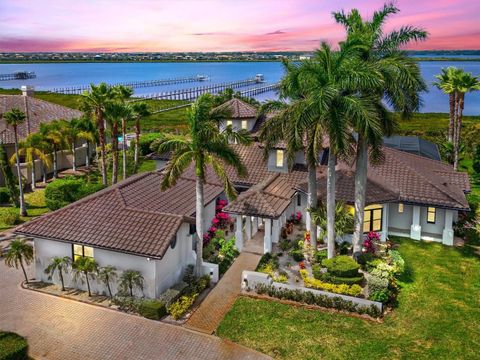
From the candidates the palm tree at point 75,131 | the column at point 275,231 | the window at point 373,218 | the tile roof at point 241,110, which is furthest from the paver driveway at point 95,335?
the tile roof at point 241,110

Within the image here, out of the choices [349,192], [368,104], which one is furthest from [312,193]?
[368,104]

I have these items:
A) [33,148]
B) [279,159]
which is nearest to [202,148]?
[279,159]

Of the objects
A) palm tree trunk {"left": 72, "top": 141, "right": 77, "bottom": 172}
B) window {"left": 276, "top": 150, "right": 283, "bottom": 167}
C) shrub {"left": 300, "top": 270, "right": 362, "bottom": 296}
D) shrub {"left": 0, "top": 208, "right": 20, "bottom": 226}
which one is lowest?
shrub {"left": 300, "top": 270, "right": 362, "bottom": 296}

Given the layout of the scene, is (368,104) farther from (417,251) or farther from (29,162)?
(29,162)

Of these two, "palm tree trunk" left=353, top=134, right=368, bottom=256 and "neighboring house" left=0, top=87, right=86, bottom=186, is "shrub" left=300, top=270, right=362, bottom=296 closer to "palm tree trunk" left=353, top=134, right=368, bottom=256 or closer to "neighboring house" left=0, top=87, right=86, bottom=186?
"palm tree trunk" left=353, top=134, right=368, bottom=256

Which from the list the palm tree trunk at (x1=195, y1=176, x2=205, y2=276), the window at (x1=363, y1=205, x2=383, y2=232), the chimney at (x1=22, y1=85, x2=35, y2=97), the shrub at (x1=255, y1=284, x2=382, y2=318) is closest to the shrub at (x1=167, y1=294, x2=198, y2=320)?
the palm tree trunk at (x1=195, y1=176, x2=205, y2=276)

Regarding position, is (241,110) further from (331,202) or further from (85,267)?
(85,267)
